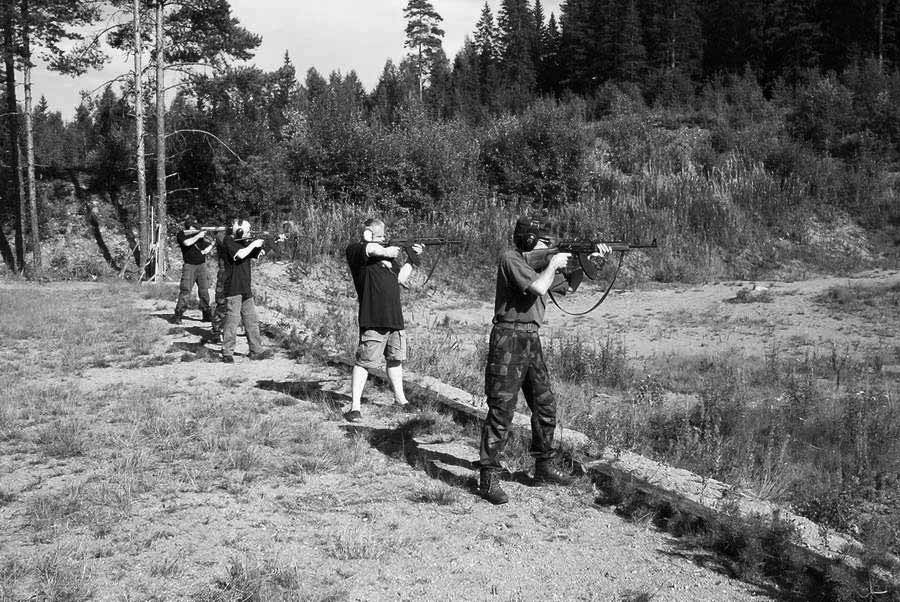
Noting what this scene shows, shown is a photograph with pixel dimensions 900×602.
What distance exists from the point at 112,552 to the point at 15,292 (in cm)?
1683

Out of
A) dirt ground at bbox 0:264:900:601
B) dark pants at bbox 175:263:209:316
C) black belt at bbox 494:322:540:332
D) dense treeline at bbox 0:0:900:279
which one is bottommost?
dirt ground at bbox 0:264:900:601

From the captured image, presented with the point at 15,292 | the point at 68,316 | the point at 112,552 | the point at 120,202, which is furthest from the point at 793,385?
the point at 120,202

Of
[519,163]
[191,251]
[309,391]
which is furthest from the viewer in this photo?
[519,163]

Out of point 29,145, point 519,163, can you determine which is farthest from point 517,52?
point 29,145

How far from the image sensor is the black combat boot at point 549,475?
5828 mm

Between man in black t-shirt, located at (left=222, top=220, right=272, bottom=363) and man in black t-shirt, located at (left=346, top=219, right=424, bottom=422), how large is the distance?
10.9 feet

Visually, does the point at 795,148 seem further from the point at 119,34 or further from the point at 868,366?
the point at 119,34

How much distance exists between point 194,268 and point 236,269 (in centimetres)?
350

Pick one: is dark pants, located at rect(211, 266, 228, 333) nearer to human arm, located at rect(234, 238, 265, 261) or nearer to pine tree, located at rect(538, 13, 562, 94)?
human arm, located at rect(234, 238, 265, 261)

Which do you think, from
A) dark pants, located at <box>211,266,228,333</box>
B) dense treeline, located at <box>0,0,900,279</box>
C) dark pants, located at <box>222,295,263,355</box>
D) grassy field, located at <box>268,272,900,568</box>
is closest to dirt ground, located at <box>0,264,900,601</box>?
grassy field, located at <box>268,272,900,568</box>

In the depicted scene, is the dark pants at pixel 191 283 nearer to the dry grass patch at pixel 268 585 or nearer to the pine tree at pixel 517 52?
the dry grass patch at pixel 268 585

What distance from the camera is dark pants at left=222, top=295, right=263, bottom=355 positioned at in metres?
10.3

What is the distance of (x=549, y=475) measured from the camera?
5.83 meters

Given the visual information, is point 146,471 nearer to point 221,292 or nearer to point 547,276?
point 547,276
